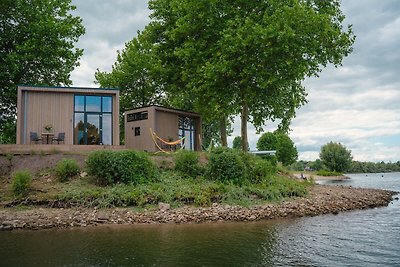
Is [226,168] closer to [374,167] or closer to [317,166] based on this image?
[317,166]

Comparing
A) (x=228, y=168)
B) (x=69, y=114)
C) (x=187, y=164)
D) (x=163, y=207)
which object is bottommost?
(x=163, y=207)

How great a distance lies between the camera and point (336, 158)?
8362 cm

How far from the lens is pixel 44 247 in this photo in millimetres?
12328

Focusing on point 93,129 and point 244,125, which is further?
point 244,125

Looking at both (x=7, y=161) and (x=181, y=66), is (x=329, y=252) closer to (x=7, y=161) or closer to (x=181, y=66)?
(x=7, y=161)

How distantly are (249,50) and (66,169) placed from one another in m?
13.9

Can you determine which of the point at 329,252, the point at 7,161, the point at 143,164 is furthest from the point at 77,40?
the point at 329,252

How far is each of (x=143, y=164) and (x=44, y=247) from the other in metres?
8.37

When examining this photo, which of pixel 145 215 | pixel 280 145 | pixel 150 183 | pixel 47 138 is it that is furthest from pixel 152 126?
pixel 280 145

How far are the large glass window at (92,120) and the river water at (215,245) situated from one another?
1070 cm

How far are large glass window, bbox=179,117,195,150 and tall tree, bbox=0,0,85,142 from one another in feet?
33.6

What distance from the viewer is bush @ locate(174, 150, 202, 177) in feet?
71.3

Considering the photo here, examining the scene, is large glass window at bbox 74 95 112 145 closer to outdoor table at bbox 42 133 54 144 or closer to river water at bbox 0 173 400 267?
outdoor table at bbox 42 133 54 144

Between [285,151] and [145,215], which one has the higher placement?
[285,151]
